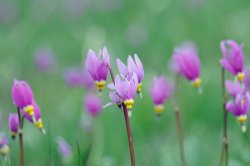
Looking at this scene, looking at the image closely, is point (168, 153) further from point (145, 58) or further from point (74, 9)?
point (74, 9)

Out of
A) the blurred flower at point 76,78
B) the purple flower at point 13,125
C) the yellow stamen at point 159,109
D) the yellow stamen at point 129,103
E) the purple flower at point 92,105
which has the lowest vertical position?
the yellow stamen at point 129,103

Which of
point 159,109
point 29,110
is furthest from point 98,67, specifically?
point 159,109

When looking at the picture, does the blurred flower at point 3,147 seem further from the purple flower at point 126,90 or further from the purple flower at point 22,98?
the purple flower at point 126,90

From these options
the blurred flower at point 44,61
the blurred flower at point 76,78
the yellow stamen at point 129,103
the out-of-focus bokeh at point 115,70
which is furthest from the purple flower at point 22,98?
the blurred flower at point 44,61

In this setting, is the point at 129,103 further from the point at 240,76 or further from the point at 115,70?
the point at 115,70

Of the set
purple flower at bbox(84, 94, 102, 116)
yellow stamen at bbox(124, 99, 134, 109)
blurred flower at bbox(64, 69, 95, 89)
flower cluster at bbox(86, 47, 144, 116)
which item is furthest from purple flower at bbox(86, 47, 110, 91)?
blurred flower at bbox(64, 69, 95, 89)

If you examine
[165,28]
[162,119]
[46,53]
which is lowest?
[162,119]

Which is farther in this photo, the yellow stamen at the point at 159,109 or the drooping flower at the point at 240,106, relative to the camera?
the yellow stamen at the point at 159,109

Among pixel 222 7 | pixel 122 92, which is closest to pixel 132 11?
pixel 222 7
